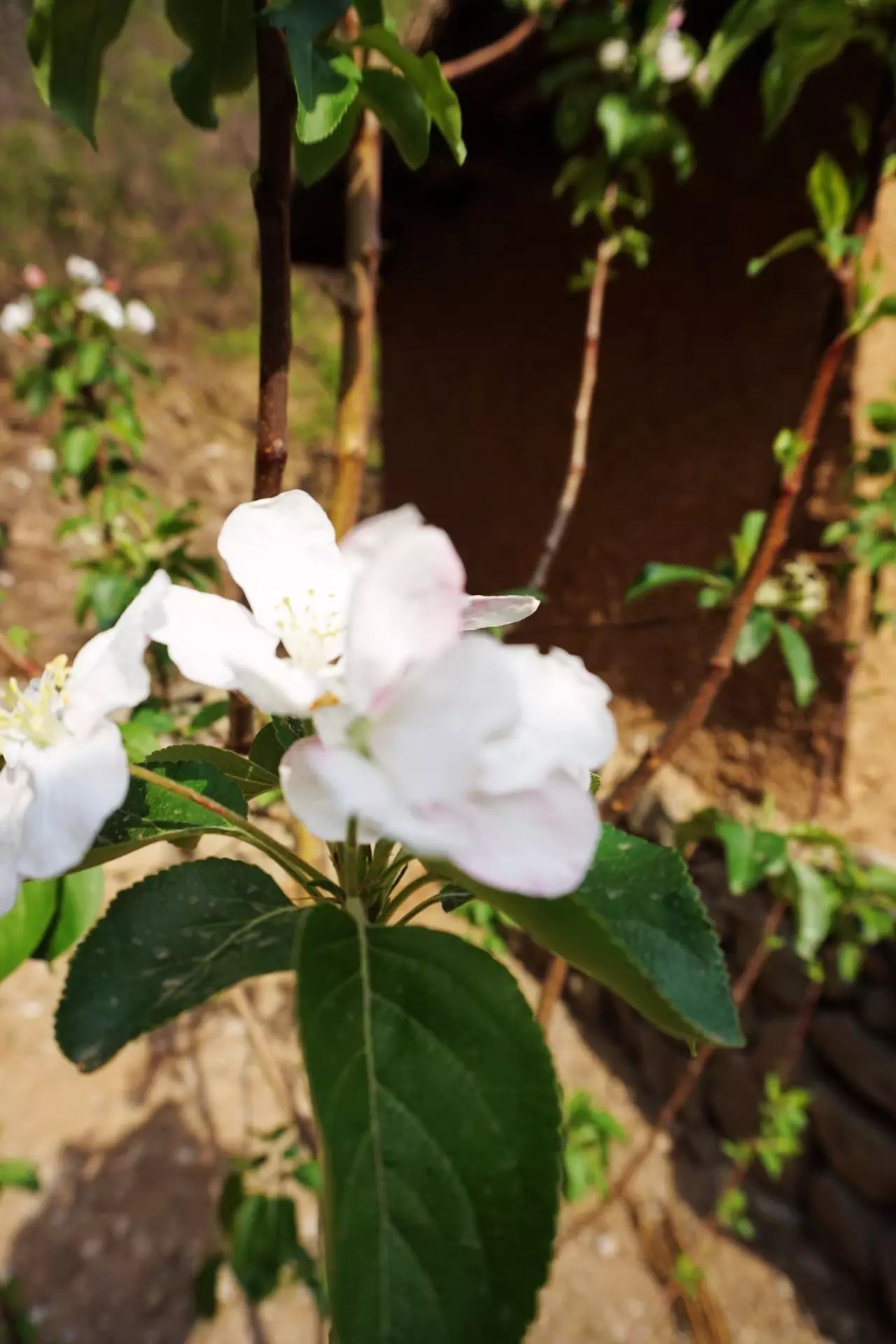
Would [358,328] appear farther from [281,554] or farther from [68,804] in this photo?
[68,804]

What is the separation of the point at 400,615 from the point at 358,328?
631 mm

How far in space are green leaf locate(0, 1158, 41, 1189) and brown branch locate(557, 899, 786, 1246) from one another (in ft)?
3.58

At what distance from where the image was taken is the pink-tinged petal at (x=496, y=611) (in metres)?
0.36

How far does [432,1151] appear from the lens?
11.5 inches

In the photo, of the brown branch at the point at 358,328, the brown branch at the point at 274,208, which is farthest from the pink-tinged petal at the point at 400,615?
the brown branch at the point at 358,328

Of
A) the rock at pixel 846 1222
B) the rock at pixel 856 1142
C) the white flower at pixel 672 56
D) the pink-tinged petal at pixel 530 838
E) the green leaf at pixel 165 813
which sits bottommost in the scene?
the rock at pixel 846 1222

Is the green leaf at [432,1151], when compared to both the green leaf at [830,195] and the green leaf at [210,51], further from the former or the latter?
the green leaf at [830,195]

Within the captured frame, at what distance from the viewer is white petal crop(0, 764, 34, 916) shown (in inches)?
11.3

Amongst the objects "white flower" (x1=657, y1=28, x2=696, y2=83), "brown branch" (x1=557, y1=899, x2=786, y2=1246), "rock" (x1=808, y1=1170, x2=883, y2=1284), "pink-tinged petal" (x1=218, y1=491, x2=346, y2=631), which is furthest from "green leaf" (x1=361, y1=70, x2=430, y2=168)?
"rock" (x1=808, y1=1170, x2=883, y2=1284)

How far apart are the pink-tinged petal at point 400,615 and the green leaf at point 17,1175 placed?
1.34 meters

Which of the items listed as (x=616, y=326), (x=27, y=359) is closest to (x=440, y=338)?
(x=616, y=326)

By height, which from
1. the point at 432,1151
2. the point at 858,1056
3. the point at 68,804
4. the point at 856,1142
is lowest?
the point at 856,1142

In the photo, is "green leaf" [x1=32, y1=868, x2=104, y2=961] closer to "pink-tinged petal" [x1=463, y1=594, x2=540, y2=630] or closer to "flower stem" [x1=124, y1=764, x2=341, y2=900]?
"flower stem" [x1=124, y1=764, x2=341, y2=900]

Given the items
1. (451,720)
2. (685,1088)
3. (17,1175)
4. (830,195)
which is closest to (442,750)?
(451,720)
